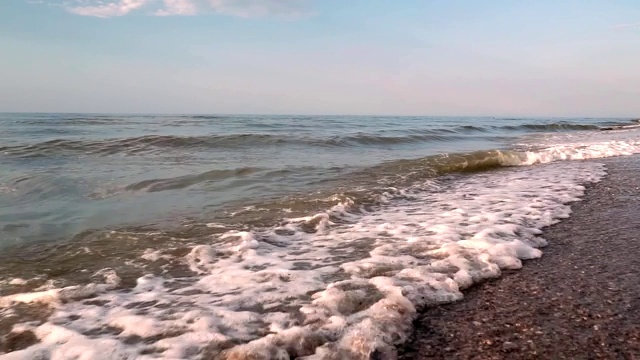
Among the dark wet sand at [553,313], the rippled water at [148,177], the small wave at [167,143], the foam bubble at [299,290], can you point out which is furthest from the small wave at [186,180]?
the dark wet sand at [553,313]

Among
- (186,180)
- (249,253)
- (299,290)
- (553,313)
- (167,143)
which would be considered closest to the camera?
(553,313)

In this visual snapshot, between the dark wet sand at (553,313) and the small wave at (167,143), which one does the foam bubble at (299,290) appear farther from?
the small wave at (167,143)

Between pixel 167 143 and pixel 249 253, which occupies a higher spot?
pixel 167 143

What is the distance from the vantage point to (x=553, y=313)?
267 centimetres

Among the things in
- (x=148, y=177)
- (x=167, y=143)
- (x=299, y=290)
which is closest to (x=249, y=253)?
(x=299, y=290)

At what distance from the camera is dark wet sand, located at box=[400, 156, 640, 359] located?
7.55 ft

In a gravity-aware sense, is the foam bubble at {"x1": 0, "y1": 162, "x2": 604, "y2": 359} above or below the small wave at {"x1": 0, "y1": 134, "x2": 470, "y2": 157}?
below

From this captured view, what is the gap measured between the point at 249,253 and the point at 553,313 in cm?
241

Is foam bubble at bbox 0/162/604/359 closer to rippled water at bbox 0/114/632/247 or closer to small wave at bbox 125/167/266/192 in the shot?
rippled water at bbox 0/114/632/247

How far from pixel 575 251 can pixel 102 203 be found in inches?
221

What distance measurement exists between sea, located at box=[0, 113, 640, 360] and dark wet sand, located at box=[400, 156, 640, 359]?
16 centimetres

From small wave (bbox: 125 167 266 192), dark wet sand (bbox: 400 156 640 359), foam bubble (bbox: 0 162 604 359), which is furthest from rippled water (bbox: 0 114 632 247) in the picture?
dark wet sand (bbox: 400 156 640 359)

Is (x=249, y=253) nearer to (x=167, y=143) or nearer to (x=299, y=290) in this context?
(x=299, y=290)

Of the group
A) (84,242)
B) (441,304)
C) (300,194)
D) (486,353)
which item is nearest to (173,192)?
(300,194)
